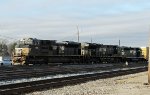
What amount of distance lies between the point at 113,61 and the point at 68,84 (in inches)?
1790

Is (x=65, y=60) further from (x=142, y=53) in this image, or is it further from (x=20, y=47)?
(x=142, y=53)

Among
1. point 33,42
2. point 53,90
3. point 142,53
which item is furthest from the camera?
point 142,53

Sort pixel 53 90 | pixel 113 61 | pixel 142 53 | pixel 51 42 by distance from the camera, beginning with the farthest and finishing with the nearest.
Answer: pixel 142 53, pixel 113 61, pixel 51 42, pixel 53 90

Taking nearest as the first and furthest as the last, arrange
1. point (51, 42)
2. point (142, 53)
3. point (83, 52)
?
point (51, 42)
point (83, 52)
point (142, 53)

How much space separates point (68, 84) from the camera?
21.0 metres

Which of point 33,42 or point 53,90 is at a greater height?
point 33,42

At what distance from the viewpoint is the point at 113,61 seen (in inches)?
2596

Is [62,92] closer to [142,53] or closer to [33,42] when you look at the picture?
[33,42]

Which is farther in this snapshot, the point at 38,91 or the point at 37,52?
the point at 37,52

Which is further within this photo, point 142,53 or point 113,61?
point 142,53

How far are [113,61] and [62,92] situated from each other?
162ft

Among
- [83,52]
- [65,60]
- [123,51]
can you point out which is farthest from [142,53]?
[65,60]

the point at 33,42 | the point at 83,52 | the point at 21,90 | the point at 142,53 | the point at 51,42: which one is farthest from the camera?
the point at 142,53

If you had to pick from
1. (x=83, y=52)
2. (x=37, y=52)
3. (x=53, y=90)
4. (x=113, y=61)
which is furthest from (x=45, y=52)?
(x=53, y=90)
